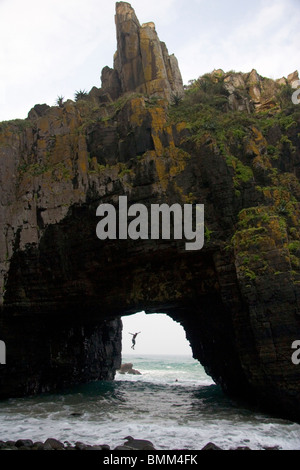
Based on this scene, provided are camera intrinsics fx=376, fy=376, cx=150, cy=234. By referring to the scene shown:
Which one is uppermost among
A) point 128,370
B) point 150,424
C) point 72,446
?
point 72,446

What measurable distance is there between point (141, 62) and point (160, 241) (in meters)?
13.8

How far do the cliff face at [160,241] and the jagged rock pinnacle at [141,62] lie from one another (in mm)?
3539

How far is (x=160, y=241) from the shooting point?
1565 centimetres

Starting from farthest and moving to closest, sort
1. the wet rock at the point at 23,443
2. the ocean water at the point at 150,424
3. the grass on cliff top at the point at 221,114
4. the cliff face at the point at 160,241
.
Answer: the grass on cliff top at the point at 221,114, the cliff face at the point at 160,241, the ocean water at the point at 150,424, the wet rock at the point at 23,443

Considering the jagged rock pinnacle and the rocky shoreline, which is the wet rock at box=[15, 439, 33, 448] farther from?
the jagged rock pinnacle

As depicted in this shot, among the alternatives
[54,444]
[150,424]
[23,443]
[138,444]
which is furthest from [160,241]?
[23,443]

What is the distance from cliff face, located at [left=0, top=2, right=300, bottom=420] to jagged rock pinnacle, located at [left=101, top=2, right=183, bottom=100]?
11.6ft

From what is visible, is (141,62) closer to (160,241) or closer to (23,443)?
(160,241)

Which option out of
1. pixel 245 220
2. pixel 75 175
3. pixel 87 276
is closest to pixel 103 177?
pixel 75 175

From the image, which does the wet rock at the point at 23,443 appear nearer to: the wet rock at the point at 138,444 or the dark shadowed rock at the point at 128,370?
the wet rock at the point at 138,444

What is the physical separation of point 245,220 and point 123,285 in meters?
6.43

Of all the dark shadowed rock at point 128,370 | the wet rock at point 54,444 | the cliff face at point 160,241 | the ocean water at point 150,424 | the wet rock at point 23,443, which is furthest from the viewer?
the dark shadowed rock at point 128,370

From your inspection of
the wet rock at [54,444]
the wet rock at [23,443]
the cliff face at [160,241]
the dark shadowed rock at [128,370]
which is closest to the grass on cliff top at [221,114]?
the cliff face at [160,241]

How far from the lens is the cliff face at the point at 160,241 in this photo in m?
13.7
